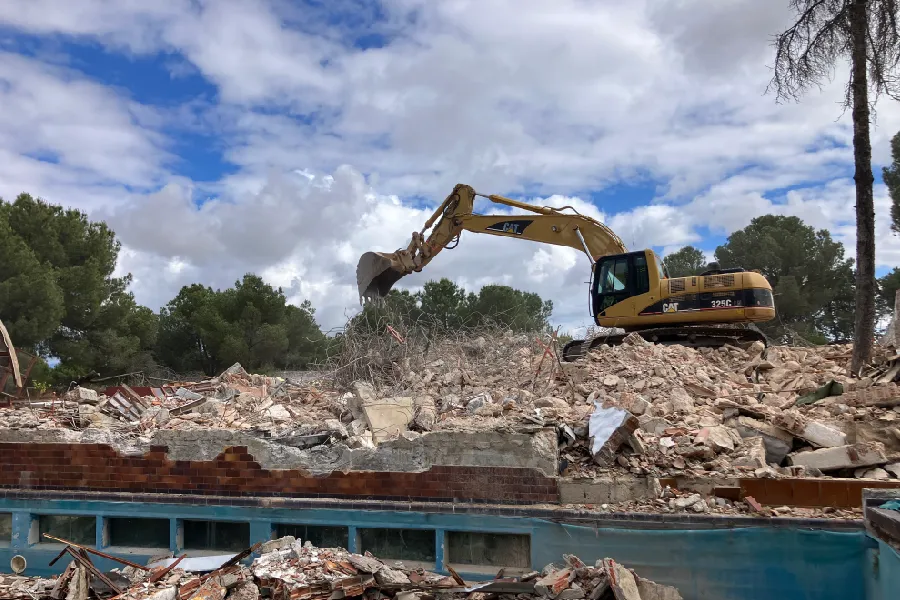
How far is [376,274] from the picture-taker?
13.2 meters

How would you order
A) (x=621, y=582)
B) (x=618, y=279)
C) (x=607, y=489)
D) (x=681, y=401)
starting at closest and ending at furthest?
(x=621, y=582) < (x=607, y=489) < (x=681, y=401) < (x=618, y=279)

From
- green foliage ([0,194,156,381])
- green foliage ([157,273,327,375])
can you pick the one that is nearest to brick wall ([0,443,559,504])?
green foliage ([0,194,156,381])

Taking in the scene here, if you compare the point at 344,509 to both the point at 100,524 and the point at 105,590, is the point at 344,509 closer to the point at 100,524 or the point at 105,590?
the point at 105,590

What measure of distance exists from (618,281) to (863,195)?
4.11 m

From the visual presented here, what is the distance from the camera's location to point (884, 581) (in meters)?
4.31

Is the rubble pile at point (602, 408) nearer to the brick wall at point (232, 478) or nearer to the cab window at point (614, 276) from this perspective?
the brick wall at point (232, 478)

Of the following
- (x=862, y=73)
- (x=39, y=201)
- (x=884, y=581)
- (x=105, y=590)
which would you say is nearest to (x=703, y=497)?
(x=884, y=581)

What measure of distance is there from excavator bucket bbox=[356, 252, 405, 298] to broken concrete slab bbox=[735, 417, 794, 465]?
312 inches

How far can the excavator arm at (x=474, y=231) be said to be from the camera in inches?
528

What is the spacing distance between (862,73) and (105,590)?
11067mm

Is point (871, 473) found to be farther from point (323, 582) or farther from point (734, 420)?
point (323, 582)

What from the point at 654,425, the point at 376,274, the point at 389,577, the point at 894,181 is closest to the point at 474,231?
the point at 376,274

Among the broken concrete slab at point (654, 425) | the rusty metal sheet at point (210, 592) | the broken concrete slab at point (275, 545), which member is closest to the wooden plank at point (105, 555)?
the rusty metal sheet at point (210, 592)

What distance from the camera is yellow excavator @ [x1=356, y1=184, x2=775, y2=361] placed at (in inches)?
475
